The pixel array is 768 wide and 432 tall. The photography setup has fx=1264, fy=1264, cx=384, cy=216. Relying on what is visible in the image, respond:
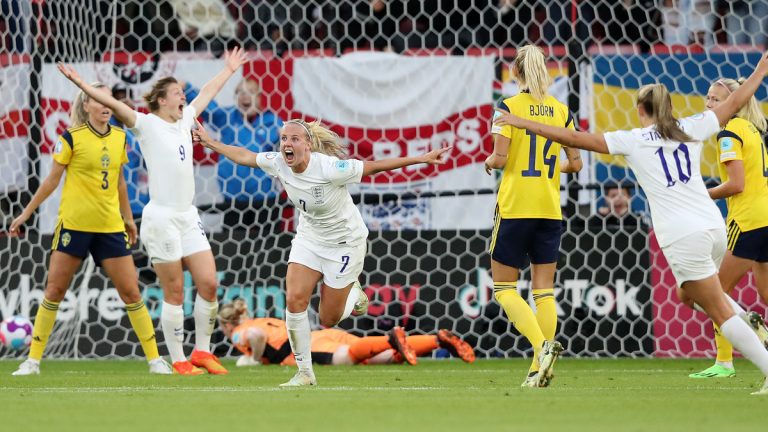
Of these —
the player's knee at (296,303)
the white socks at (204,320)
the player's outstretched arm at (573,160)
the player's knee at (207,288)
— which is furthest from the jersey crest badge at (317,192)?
the white socks at (204,320)

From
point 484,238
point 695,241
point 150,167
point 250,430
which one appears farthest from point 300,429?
point 484,238

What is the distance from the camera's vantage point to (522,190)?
750 cm

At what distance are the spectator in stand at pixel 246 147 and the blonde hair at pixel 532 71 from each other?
5.01 m

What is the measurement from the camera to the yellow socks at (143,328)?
9.40 meters

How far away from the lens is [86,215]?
9258 millimetres

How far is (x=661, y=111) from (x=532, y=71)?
1091 millimetres

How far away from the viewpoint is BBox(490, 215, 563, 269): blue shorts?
7527mm

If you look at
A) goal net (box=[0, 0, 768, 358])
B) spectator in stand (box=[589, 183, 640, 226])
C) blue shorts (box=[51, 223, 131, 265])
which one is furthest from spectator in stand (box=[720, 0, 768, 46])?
blue shorts (box=[51, 223, 131, 265])

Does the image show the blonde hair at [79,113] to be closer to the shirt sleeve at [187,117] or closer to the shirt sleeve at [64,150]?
the shirt sleeve at [64,150]

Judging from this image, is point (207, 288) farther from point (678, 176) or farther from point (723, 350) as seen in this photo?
point (678, 176)

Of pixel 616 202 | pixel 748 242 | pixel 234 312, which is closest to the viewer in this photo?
pixel 748 242

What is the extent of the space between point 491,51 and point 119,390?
6.28 meters

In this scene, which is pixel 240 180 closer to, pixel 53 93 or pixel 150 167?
pixel 53 93

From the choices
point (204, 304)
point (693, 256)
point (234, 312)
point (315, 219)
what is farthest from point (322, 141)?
point (234, 312)
